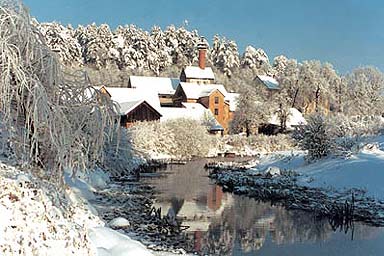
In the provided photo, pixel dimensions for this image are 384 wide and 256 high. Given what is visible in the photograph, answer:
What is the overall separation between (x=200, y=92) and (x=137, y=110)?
19246mm

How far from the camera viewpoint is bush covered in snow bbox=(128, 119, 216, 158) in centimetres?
4009

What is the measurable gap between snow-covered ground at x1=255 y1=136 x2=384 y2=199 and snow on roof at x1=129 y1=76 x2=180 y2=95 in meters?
40.6

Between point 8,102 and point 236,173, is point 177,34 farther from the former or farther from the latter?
point 8,102

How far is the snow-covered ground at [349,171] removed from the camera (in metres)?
21.4

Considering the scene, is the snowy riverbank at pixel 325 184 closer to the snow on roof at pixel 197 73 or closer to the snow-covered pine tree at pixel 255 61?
the snow on roof at pixel 197 73

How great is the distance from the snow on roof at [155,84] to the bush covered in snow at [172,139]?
23.7m

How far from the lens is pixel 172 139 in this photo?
41.8m

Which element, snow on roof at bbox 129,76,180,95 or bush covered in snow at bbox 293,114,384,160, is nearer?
bush covered in snow at bbox 293,114,384,160

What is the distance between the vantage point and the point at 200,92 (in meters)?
64.6

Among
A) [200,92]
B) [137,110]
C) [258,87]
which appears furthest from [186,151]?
[258,87]

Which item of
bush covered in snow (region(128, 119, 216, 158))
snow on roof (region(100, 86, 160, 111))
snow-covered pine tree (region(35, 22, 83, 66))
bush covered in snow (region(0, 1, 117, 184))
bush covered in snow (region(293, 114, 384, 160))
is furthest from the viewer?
snow-covered pine tree (region(35, 22, 83, 66))

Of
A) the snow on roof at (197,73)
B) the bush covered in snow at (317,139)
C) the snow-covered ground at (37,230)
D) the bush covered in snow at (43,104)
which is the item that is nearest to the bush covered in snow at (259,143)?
the bush covered in snow at (317,139)

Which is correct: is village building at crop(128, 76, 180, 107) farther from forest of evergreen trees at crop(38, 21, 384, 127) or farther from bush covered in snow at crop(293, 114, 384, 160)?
bush covered in snow at crop(293, 114, 384, 160)

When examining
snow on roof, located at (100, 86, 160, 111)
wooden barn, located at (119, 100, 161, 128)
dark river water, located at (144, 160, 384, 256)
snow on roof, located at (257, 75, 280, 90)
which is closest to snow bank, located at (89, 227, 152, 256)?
dark river water, located at (144, 160, 384, 256)
